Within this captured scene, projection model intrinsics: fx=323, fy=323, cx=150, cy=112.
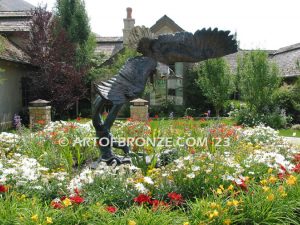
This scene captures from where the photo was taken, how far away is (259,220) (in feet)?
10.2

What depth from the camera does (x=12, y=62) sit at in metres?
14.5

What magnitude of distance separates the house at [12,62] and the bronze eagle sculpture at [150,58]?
8.62 metres

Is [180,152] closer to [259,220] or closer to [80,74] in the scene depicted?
[259,220]

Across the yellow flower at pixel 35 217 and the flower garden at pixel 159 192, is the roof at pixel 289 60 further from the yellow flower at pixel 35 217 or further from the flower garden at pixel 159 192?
the yellow flower at pixel 35 217

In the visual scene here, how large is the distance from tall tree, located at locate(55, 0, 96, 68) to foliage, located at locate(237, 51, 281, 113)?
975 centimetres

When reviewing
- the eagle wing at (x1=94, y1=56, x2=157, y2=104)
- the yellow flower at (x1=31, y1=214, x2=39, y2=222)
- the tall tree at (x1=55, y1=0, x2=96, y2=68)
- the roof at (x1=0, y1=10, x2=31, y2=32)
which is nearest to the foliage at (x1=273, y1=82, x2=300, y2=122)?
the tall tree at (x1=55, y1=0, x2=96, y2=68)

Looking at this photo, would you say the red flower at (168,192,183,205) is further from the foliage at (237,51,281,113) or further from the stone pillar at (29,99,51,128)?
the foliage at (237,51,281,113)

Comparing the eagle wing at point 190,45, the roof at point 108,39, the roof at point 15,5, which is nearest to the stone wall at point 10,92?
the roof at point 108,39

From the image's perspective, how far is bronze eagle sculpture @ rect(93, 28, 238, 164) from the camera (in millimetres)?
4793

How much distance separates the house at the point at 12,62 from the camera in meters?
14.1

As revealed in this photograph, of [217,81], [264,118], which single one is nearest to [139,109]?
[264,118]

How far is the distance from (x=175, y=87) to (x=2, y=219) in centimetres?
1880

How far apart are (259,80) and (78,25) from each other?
1168cm

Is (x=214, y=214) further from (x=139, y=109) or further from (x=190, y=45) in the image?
(x=139, y=109)
